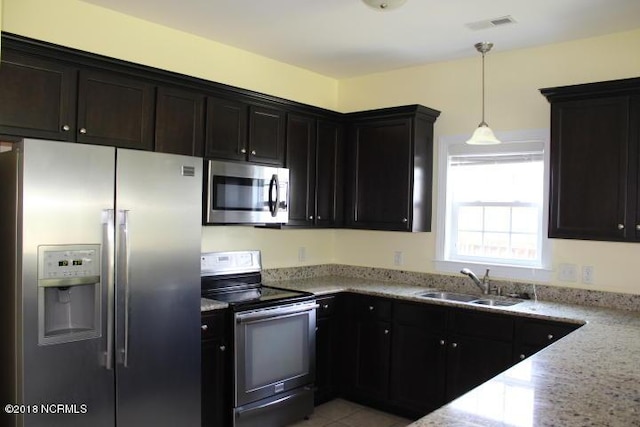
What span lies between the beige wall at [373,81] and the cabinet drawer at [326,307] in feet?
2.14

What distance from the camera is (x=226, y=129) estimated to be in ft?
12.1

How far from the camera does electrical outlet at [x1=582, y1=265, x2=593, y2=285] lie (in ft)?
12.0

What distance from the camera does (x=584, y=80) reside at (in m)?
3.69

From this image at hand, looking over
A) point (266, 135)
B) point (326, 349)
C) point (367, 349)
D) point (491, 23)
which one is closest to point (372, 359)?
point (367, 349)

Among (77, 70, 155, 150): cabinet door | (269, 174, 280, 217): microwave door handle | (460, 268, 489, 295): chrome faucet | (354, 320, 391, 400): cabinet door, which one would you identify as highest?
(77, 70, 155, 150): cabinet door

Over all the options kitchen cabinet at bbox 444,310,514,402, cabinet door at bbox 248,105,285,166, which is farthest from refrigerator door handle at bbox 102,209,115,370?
kitchen cabinet at bbox 444,310,514,402

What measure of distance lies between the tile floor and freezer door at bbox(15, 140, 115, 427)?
5.33 ft

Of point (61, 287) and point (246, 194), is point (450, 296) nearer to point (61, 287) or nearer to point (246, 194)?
point (246, 194)

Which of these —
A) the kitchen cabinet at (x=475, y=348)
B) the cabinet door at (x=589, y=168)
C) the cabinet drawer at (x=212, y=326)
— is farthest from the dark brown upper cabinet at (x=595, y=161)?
the cabinet drawer at (x=212, y=326)

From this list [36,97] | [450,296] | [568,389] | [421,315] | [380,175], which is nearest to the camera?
[568,389]

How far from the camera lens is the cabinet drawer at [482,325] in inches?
133

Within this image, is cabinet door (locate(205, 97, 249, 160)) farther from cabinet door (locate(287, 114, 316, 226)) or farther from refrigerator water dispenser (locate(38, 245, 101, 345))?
refrigerator water dispenser (locate(38, 245, 101, 345))

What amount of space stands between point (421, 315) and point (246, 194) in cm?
146

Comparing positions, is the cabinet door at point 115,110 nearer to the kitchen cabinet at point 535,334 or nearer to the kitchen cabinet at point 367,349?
the kitchen cabinet at point 367,349
